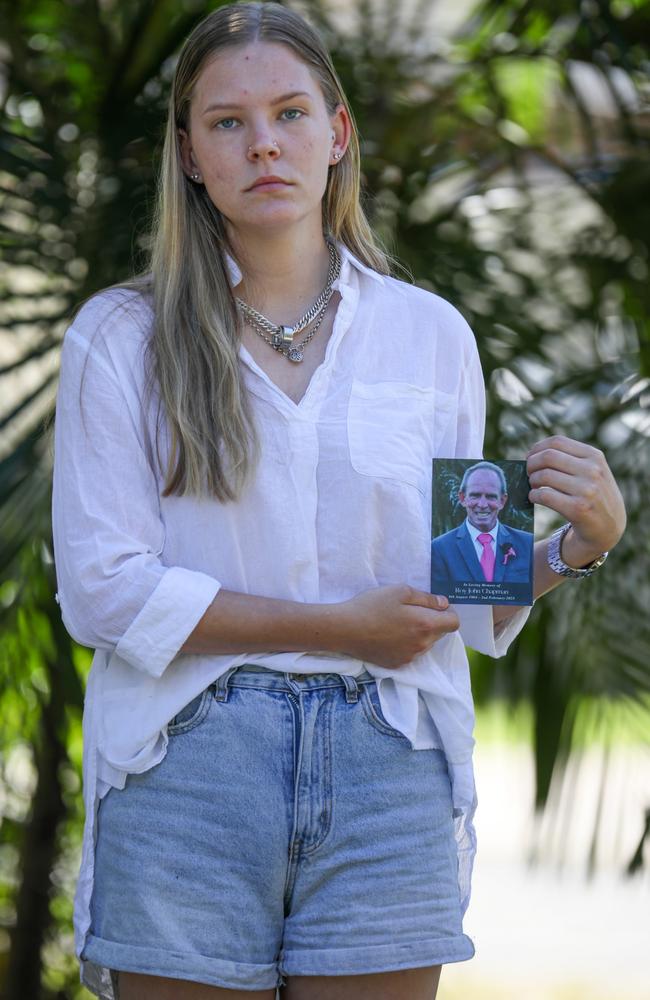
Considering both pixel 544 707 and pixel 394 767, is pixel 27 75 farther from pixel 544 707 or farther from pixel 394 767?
pixel 394 767

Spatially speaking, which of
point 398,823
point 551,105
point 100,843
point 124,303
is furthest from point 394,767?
point 551,105

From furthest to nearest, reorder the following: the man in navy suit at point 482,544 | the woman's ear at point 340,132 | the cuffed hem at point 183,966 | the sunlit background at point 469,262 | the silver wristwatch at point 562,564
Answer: the sunlit background at point 469,262
the woman's ear at point 340,132
the silver wristwatch at point 562,564
the man in navy suit at point 482,544
the cuffed hem at point 183,966

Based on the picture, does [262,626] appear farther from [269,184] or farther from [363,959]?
[269,184]

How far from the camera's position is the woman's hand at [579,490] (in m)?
1.68

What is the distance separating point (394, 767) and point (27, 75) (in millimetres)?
1913

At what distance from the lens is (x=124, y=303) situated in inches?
68.6

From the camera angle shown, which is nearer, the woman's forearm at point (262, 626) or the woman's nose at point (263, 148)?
the woman's forearm at point (262, 626)

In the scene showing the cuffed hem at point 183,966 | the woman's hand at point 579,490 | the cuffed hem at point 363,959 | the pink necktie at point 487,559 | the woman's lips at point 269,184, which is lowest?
the cuffed hem at point 183,966

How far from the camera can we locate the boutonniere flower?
1680mm

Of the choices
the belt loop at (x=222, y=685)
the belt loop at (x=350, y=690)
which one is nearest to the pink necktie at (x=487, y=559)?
the belt loop at (x=350, y=690)

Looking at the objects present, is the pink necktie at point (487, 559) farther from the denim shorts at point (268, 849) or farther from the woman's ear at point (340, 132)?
the woman's ear at point (340, 132)

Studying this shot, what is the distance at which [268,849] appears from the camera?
5.15 ft

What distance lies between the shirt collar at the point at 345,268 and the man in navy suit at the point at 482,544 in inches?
13.5

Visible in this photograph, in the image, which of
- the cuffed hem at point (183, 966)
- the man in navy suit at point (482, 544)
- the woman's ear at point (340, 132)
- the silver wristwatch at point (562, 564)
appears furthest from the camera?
the woman's ear at point (340, 132)
